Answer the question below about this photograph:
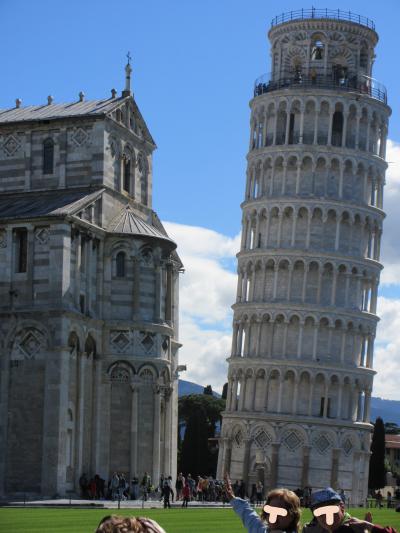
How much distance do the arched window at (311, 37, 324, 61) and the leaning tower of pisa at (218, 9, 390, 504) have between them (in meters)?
0.18

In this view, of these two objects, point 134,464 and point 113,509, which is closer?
point 113,509

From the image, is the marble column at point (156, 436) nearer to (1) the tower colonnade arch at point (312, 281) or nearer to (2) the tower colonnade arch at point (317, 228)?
(1) the tower colonnade arch at point (312, 281)

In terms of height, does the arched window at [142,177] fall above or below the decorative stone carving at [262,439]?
above

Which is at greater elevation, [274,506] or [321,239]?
[321,239]

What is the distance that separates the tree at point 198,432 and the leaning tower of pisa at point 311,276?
17135mm

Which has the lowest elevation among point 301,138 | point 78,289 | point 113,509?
point 113,509

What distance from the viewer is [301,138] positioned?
9650 cm

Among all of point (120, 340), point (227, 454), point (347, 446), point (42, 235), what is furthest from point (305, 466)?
point (42, 235)

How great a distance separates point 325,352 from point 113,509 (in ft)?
160

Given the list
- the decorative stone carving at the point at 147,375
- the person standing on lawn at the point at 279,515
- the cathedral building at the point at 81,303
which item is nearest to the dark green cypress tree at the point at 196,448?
the cathedral building at the point at 81,303

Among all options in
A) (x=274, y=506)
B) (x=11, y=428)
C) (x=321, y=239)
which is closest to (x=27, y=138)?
(x=11, y=428)

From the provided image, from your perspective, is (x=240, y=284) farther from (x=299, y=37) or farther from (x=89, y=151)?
(x=89, y=151)

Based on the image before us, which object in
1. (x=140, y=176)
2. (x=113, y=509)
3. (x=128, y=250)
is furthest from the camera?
(x=140, y=176)

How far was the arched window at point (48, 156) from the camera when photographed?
60938 mm
